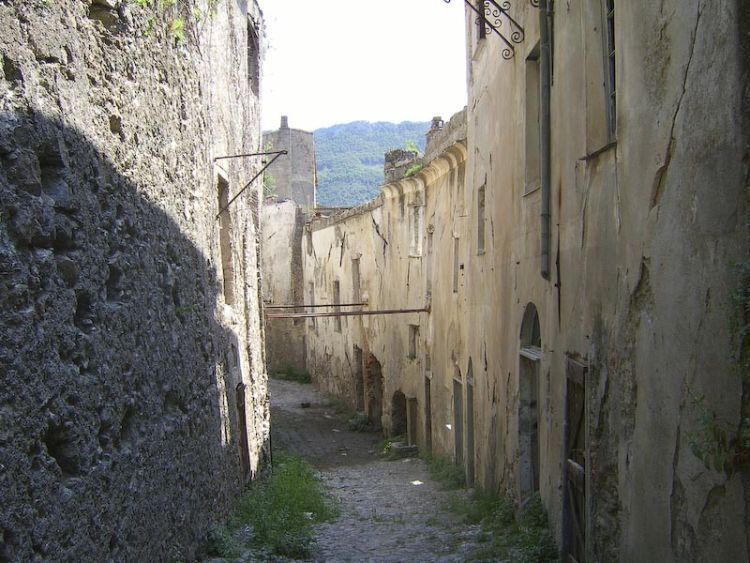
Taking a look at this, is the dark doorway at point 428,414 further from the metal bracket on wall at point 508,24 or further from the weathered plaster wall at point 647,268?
the weathered plaster wall at point 647,268

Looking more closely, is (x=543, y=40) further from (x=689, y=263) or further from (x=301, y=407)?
(x=301, y=407)

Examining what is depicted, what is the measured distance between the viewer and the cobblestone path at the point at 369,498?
8930 mm

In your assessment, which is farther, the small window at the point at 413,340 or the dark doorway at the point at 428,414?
the small window at the point at 413,340

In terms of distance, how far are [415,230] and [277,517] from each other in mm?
9281

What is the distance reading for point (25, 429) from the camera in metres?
3.91

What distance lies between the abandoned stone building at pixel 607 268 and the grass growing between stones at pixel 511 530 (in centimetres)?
20

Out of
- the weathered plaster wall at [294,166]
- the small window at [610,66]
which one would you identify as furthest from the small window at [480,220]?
the weathered plaster wall at [294,166]

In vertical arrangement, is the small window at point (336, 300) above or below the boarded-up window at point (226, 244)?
below

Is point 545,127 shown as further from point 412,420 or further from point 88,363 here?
point 412,420

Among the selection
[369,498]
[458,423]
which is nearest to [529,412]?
[369,498]

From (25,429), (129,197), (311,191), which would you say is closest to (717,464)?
(25,429)

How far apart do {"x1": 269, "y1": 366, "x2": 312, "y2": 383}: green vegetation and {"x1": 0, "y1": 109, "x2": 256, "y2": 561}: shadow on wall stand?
2319 cm

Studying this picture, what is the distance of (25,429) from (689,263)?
3341 mm

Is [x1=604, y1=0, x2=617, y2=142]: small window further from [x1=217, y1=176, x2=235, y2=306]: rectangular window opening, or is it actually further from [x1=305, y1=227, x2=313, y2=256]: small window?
[x1=305, y1=227, x2=313, y2=256]: small window
